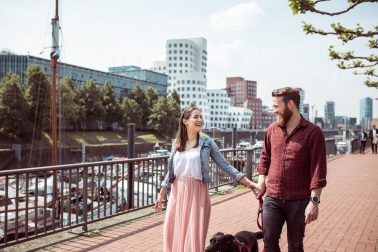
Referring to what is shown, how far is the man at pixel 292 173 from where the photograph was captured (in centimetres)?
304

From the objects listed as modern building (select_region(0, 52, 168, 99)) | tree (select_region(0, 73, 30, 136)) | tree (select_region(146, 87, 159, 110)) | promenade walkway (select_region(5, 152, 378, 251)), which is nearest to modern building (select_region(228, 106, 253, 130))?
modern building (select_region(0, 52, 168, 99))

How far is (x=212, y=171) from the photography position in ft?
32.9

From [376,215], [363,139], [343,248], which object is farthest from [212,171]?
[363,139]

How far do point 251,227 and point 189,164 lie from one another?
3055mm

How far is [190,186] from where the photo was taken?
379cm

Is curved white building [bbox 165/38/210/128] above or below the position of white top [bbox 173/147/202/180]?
above

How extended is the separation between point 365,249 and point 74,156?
4683cm

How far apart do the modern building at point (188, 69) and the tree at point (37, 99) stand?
8138cm

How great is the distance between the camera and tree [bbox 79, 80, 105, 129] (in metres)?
58.5

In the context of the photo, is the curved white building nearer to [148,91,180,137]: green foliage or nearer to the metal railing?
[148,91,180,137]: green foliage

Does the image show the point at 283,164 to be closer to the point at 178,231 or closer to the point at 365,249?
the point at 178,231

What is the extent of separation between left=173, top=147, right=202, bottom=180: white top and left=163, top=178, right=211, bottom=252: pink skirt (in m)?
0.07

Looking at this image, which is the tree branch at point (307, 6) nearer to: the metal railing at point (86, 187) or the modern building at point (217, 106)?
the metal railing at point (86, 187)

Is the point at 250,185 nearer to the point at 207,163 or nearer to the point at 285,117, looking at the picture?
the point at 207,163
